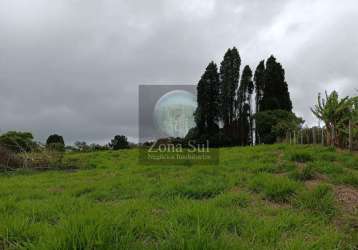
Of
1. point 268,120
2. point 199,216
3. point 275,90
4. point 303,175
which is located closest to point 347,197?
point 303,175

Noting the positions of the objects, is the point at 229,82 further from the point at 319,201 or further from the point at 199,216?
the point at 199,216

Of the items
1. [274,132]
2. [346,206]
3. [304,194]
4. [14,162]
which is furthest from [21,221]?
[274,132]

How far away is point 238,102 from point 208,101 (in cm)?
409

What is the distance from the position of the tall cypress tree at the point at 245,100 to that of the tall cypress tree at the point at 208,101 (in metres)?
2.63

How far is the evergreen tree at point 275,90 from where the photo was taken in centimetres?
2567

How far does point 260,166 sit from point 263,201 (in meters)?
2.05

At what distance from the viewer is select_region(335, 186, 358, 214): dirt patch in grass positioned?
10.4 ft

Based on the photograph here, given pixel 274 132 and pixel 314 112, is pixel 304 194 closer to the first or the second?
pixel 314 112

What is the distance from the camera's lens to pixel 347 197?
3537mm

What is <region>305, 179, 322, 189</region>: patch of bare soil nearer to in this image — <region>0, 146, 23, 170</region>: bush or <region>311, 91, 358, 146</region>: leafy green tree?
<region>311, 91, 358, 146</region>: leafy green tree

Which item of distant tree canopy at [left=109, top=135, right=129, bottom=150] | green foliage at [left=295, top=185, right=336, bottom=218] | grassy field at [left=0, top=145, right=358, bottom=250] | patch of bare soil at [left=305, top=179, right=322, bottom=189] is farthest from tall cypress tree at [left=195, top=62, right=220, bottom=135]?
green foliage at [left=295, top=185, right=336, bottom=218]

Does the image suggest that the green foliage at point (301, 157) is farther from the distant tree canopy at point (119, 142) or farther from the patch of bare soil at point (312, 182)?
the distant tree canopy at point (119, 142)

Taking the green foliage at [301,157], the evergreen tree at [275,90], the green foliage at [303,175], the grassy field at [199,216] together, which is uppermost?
the evergreen tree at [275,90]

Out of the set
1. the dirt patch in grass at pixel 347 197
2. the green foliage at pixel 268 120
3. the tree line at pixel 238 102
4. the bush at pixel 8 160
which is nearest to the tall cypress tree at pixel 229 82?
the tree line at pixel 238 102
